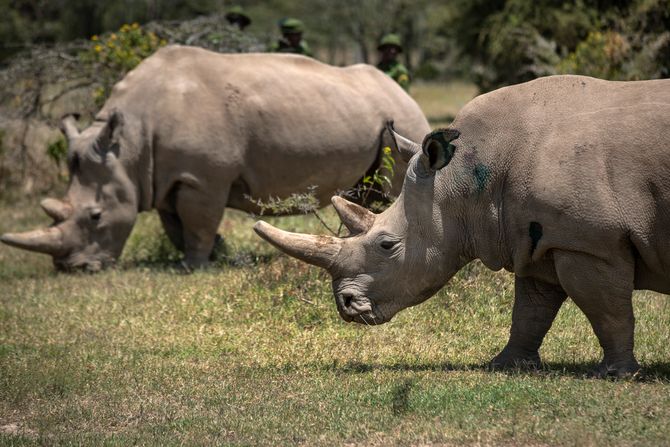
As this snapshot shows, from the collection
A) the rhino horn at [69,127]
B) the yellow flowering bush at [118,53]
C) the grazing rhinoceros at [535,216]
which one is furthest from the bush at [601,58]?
the grazing rhinoceros at [535,216]

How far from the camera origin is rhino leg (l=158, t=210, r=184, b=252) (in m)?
12.8

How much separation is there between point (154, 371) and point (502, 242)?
2577 millimetres

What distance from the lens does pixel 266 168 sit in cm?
1212

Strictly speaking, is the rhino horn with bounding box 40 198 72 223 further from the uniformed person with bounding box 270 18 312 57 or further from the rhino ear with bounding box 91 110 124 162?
the uniformed person with bounding box 270 18 312 57

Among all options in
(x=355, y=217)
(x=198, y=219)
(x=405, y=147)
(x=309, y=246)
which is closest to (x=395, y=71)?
(x=198, y=219)

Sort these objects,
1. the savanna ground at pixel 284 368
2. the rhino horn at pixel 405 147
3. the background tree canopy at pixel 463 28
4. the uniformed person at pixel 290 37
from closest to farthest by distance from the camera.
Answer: the savanna ground at pixel 284 368, the rhino horn at pixel 405 147, the background tree canopy at pixel 463 28, the uniformed person at pixel 290 37

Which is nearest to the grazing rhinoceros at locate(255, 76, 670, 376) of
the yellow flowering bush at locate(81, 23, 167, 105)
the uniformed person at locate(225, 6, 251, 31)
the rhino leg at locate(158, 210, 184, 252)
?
the rhino leg at locate(158, 210, 184, 252)

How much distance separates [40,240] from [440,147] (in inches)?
239

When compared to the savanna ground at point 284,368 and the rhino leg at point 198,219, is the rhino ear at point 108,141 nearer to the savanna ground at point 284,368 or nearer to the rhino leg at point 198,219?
the rhino leg at point 198,219

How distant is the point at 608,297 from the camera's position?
6848mm

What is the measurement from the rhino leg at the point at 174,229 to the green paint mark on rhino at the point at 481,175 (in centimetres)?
608

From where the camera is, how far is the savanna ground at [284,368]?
6328 mm

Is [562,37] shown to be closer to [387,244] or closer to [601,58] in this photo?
[601,58]

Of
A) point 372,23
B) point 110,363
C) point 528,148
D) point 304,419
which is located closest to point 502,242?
point 528,148
